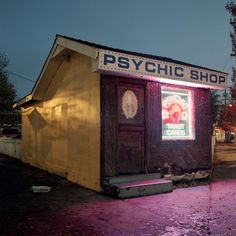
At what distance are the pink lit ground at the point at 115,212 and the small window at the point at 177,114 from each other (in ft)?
6.01

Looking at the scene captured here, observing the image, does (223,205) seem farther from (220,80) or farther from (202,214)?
(220,80)

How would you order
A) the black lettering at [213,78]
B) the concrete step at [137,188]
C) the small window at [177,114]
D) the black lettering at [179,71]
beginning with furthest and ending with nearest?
the black lettering at [213,78]
the small window at [177,114]
the black lettering at [179,71]
the concrete step at [137,188]

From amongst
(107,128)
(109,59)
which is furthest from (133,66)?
(107,128)

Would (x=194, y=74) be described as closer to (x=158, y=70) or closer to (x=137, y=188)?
(x=158, y=70)

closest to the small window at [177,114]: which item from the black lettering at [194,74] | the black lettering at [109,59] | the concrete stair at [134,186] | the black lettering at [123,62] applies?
the black lettering at [194,74]

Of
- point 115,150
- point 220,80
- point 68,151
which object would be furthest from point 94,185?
point 220,80

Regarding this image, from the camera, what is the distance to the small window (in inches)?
414

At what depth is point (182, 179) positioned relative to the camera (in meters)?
10.6

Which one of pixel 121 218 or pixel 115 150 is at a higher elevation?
pixel 115 150

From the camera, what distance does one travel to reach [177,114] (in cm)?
1083

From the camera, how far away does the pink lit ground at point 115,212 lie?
18.8ft

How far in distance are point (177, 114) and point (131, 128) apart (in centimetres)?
201

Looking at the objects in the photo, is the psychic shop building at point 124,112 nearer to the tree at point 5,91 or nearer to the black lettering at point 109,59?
the black lettering at point 109,59

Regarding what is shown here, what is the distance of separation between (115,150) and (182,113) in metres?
3.02
